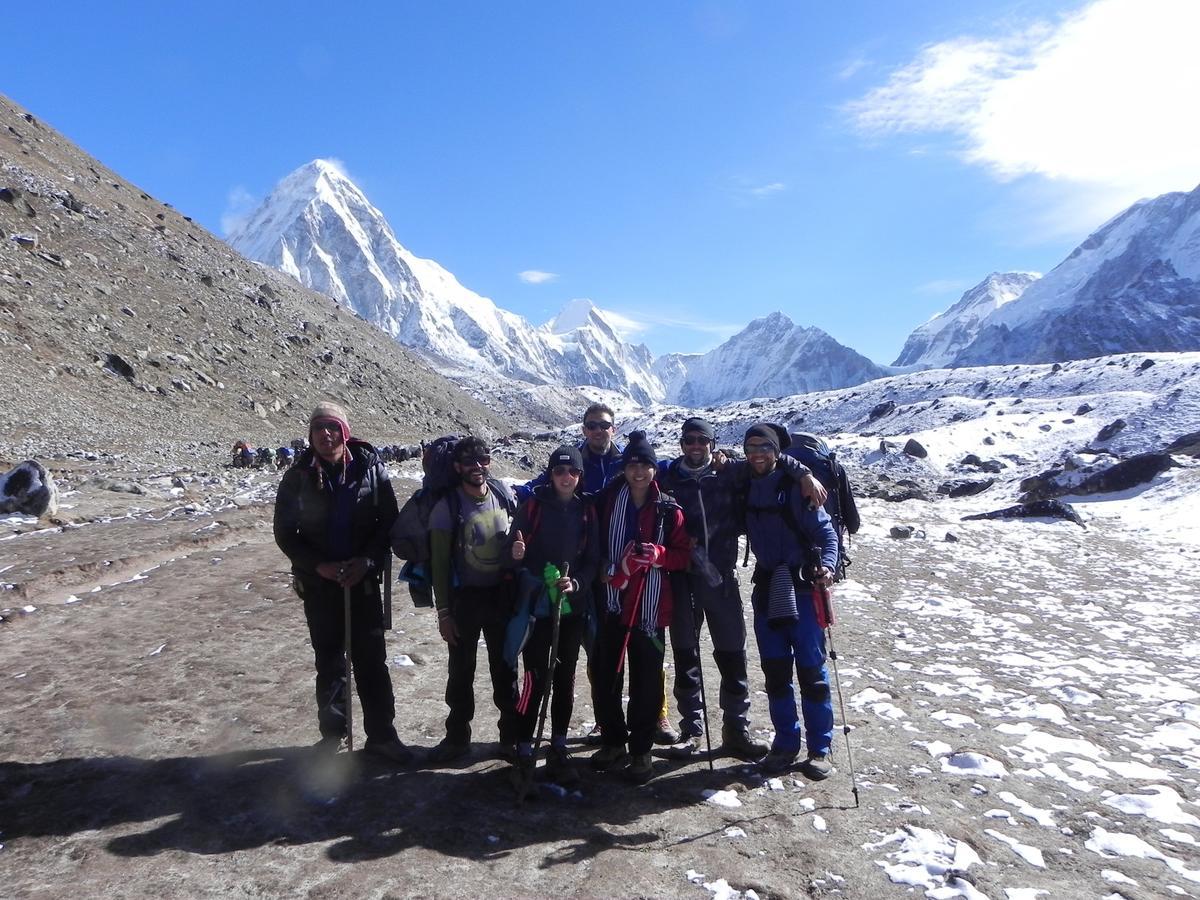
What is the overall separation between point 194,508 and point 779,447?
16082 millimetres

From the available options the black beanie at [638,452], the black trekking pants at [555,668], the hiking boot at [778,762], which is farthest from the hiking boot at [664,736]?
the black beanie at [638,452]

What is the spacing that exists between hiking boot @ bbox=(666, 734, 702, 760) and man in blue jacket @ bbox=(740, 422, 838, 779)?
25.5 inches

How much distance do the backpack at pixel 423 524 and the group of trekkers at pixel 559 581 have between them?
2 cm

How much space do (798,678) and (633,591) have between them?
5.43 feet

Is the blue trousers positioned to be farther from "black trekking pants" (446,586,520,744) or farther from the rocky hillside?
the rocky hillside

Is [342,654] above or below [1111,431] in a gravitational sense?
below

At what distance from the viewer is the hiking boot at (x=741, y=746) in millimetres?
6145

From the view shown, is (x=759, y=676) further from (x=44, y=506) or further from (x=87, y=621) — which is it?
(x=44, y=506)

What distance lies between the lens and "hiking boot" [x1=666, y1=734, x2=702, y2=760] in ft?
20.4

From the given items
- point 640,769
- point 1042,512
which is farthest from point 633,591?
point 1042,512

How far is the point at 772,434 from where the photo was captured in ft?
20.1

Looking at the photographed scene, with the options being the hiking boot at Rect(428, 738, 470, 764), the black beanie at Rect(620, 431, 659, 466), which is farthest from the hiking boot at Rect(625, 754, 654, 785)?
the black beanie at Rect(620, 431, 659, 466)

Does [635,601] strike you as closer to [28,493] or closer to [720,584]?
[720,584]

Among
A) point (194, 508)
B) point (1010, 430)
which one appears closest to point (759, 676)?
point (194, 508)
